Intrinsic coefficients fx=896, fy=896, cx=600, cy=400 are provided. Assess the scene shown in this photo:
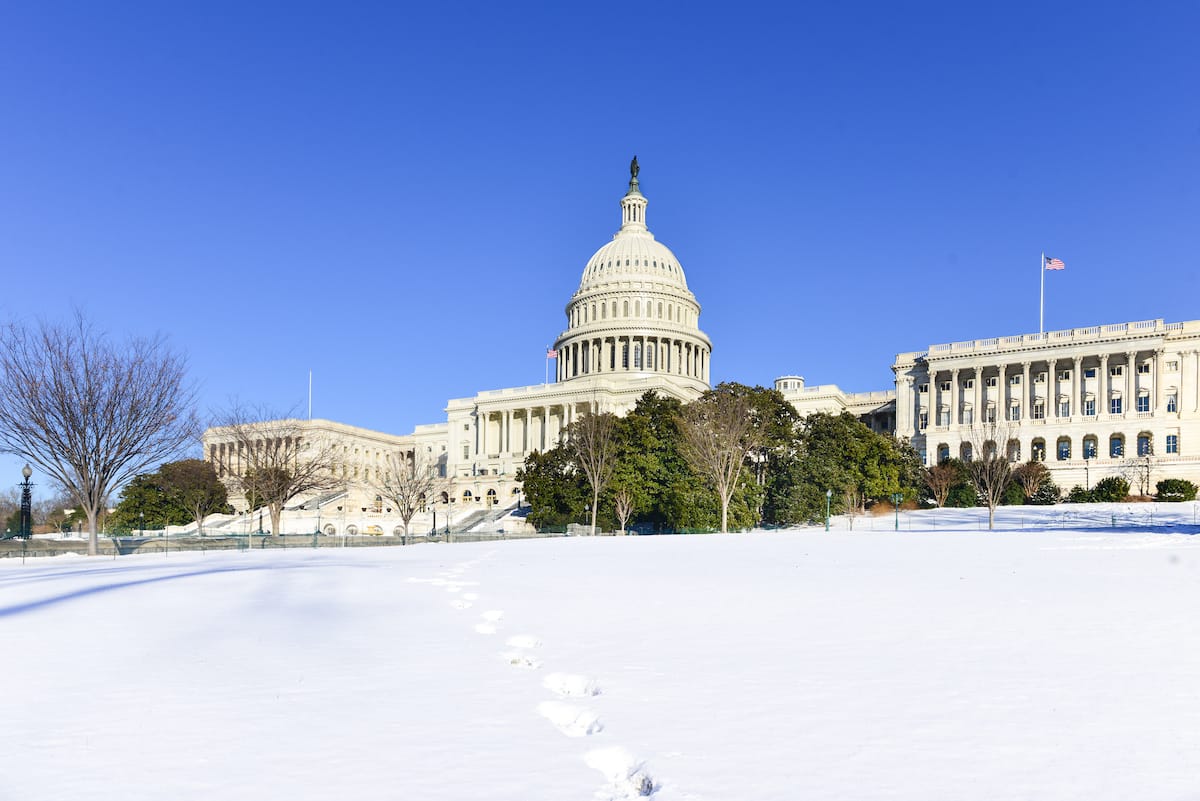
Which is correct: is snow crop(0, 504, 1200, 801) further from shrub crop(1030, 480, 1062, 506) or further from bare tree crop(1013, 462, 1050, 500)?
bare tree crop(1013, 462, 1050, 500)

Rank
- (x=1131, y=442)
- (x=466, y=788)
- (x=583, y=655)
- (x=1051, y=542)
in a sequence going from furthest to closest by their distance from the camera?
(x=1131, y=442), (x=1051, y=542), (x=583, y=655), (x=466, y=788)

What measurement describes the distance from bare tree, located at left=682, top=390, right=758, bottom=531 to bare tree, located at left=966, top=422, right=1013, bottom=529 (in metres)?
14.7

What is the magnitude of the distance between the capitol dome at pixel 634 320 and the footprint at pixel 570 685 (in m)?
104

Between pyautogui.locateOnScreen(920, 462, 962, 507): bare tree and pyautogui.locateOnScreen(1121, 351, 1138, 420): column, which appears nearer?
pyautogui.locateOnScreen(920, 462, 962, 507): bare tree

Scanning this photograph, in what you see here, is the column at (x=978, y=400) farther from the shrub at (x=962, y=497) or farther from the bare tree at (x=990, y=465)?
the shrub at (x=962, y=497)

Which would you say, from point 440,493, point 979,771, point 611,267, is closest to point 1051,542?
point 979,771

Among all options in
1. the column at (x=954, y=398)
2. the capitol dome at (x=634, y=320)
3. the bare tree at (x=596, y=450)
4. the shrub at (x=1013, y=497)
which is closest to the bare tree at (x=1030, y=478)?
the shrub at (x=1013, y=497)

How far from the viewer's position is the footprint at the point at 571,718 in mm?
7043

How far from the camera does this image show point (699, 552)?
2884 centimetres

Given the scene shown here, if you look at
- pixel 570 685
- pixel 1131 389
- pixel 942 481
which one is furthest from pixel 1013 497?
pixel 570 685

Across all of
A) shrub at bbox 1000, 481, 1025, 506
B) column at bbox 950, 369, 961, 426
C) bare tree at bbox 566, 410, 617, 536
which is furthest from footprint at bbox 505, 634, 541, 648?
column at bbox 950, 369, 961, 426

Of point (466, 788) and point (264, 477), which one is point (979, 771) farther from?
point (264, 477)

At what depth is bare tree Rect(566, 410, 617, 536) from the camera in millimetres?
57500

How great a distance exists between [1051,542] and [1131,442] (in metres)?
59.2
